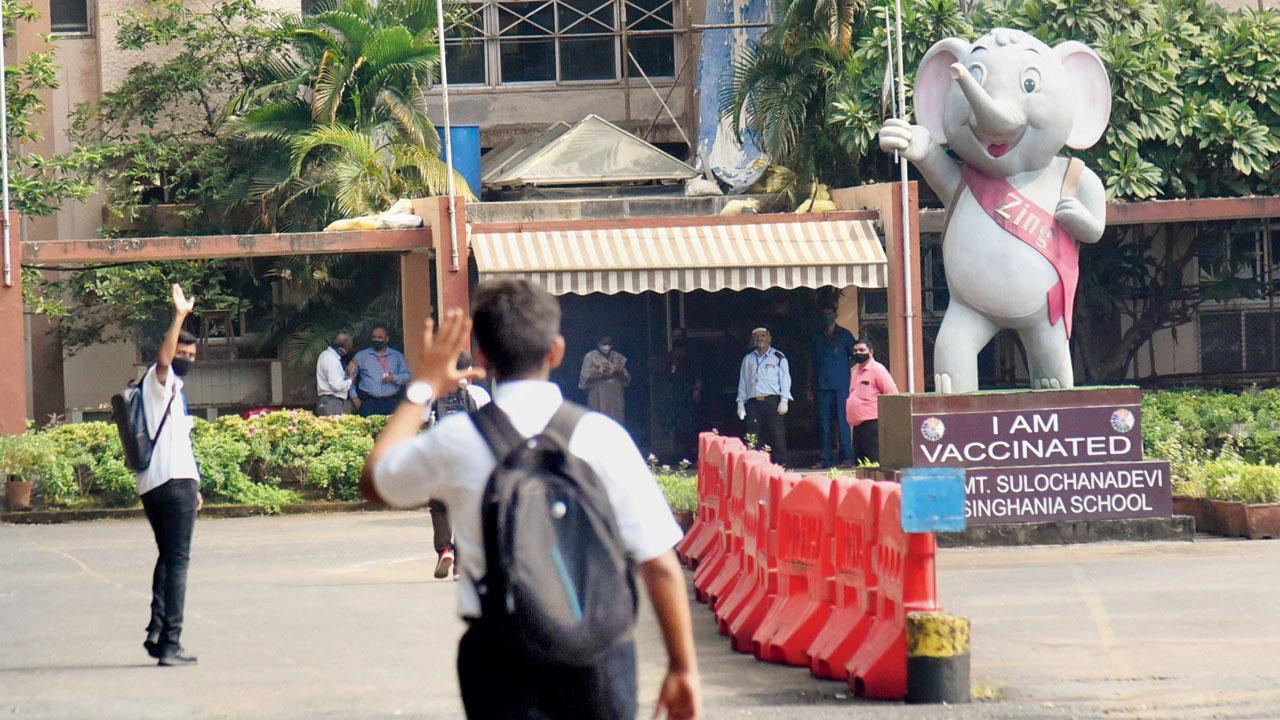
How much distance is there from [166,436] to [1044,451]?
258 inches

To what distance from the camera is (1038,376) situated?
43.2 feet

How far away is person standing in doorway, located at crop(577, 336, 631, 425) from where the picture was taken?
Result: 20.1 m

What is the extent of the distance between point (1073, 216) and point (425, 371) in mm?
9562

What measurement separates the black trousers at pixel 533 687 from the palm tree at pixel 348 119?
17484mm

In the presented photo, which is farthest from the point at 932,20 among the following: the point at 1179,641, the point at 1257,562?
the point at 1179,641

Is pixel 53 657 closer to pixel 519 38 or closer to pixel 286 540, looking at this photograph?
pixel 286 540

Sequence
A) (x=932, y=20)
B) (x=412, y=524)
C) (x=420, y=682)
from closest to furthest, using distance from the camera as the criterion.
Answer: (x=420, y=682)
(x=412, y=524)
(x=932, y=20)

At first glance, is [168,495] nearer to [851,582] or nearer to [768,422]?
[851,582]

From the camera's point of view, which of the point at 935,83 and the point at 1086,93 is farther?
the point at 1086,93

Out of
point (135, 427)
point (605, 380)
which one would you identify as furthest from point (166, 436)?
point (605, 380)

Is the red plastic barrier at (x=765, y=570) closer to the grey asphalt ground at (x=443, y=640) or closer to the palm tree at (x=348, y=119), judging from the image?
the grey asphalt ground at (x=443, y=640)

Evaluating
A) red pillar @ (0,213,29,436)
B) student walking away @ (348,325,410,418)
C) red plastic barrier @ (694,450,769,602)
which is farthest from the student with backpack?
student walking away @ (348,325,410,418)

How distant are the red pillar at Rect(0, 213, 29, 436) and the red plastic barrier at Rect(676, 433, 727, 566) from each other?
28.5 feet

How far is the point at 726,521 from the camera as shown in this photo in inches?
403
